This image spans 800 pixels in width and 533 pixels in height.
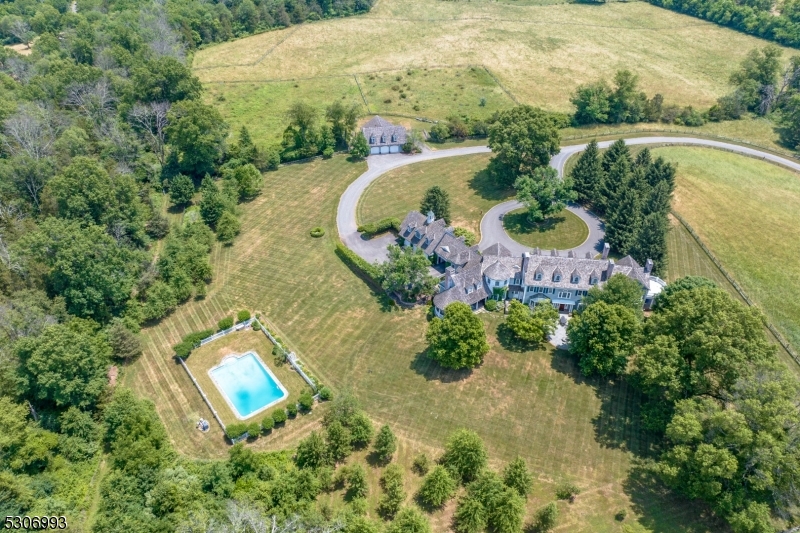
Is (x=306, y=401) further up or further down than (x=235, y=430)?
further up

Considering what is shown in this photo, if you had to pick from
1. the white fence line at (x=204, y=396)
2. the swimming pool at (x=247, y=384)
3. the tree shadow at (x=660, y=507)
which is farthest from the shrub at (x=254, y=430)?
the tree shadow at (x=660, y=507)

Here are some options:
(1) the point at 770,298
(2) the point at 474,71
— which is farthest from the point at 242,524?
(2) the point at 474,71

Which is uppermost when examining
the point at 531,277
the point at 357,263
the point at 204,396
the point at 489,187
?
the point at 531,277

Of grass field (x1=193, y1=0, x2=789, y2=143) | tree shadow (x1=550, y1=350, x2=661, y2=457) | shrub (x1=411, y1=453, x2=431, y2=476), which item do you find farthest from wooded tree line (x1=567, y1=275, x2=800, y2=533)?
grass field (x1=193, y1=0, x2=789, y2=143)

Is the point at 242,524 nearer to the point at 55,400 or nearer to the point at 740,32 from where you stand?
the point at 55,400

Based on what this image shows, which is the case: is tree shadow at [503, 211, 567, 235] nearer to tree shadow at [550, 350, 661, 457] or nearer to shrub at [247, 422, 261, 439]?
tree shadow at [550, 350, 661, 457]

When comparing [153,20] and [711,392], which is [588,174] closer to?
[711,392]

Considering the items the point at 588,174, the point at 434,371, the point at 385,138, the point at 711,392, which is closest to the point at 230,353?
the point at 434,371

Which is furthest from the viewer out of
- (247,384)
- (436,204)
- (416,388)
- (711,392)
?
(436,204)
